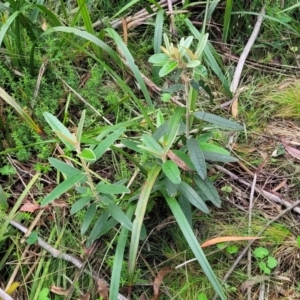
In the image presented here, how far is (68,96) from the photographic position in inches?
76.6

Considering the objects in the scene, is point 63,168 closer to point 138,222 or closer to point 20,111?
point 138,222

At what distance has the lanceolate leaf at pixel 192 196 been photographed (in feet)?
4.76

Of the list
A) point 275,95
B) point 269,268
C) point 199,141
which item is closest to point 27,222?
point 199,141

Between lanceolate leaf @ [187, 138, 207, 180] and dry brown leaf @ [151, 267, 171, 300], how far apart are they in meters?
0.35

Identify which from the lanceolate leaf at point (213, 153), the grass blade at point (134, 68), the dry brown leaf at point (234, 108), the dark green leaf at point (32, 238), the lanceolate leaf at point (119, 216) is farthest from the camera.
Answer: the dry brown leaf at point (234, 108)

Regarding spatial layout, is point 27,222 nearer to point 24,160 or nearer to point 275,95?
point 24,160

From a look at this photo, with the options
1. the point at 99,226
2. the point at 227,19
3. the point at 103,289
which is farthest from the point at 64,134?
the point at 227,19

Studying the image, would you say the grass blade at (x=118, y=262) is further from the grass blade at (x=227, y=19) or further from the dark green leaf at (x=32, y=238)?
the grass blade at (x=227, y=19)

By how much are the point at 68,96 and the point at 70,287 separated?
0.77 m

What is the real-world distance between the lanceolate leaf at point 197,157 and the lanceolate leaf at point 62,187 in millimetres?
331

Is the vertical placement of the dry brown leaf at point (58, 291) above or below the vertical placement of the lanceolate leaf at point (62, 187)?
below

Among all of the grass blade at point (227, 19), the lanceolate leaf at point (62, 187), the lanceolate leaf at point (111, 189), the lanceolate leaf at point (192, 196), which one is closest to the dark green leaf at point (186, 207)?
the lanceolate leaf at point (192, 196)

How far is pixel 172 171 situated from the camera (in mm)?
1393

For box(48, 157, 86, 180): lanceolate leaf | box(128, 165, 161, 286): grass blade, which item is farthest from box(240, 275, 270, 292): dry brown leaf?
box(48, 157, 86, 180): lanceolate leaf
